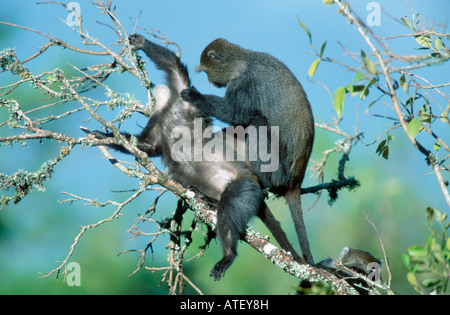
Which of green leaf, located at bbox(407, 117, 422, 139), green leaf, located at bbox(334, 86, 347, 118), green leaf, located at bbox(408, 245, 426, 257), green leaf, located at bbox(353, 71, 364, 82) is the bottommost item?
green leaf, located at bbox(408, 245, 426, 257)

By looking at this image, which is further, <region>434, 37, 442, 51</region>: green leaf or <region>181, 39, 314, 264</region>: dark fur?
<region>181, 39, 314, 264</region>: dark fur

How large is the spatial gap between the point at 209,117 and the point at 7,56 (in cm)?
245

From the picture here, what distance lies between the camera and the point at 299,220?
561 cm

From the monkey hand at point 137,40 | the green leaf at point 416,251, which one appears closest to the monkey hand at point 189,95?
Result: the monkey hand at point 137,40

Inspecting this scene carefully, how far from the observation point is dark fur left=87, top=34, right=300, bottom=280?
539 cm

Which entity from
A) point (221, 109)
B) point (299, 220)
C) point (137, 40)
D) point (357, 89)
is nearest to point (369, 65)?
point (357, 89)

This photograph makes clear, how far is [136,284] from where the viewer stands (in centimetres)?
1438

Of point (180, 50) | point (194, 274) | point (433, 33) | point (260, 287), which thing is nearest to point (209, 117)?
point (180, 50)

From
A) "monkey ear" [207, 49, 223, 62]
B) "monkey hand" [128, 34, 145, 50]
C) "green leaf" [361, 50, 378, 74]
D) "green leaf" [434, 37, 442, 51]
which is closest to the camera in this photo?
"green leaf" [361, 50, 378, 74]

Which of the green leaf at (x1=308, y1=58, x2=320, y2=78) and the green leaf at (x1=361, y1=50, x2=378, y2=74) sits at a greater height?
the green leaf at (x1=308, y1=58, x2=320, y2=78)

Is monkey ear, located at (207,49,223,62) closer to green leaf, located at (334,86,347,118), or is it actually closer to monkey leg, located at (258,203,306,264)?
monkey leg, located at (258,203,306,264)

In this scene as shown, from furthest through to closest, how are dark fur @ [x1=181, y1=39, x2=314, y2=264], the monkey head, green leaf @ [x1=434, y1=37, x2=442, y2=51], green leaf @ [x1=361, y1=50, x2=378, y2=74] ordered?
the monkey head < dark fur @ [x1=181, y1=39, x2=314, y2=264] < green leaf @ [x1=434, y1=37, x2=442, y2=51] < green leaf @ [x1=361, y1=50, x2=378, y2=74]

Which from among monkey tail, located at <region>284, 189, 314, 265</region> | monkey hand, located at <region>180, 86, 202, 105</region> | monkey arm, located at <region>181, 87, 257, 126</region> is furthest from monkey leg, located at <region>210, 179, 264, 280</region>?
monkey hand, located at <region>180, 86, 202, 105</region>

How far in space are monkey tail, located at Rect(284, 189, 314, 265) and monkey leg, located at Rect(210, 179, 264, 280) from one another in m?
0.51
